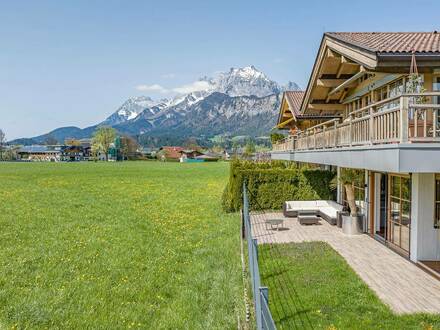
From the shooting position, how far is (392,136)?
8672mm

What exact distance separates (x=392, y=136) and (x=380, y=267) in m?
4.41

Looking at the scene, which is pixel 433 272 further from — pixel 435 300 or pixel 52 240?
pixel 52 240

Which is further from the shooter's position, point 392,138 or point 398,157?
point 392,138

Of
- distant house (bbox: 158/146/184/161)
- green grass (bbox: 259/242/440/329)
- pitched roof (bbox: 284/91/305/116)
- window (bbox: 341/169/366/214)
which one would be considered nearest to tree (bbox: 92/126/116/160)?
distant house (bbox: 158/146/184/161)

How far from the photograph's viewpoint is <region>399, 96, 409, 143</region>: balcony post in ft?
25.9

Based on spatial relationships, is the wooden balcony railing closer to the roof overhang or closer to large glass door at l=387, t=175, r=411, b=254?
the roof overhang

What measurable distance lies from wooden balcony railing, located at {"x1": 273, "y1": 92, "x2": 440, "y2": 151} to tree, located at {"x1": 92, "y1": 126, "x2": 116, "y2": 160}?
130 meters

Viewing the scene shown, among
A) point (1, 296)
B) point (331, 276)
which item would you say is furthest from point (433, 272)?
point (1, 296)

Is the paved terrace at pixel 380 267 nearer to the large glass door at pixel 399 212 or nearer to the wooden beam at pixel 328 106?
the large glass door at pixel 399 212

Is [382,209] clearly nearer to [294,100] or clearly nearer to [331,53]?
[331,53]

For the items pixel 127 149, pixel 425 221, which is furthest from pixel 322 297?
pixel 127 149

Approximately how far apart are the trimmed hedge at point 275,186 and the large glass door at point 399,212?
29.0ft

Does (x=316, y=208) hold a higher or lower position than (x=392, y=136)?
lower

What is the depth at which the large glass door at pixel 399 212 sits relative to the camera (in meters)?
12.5
